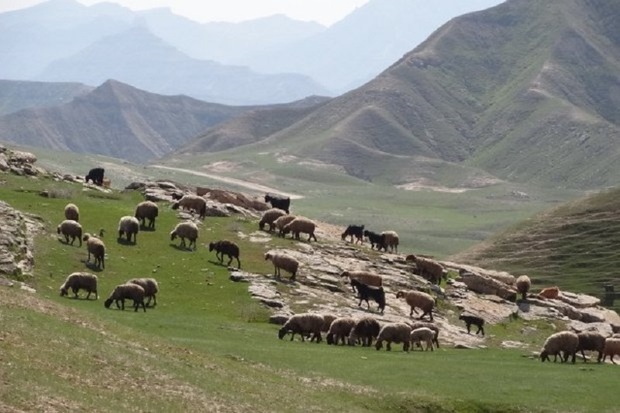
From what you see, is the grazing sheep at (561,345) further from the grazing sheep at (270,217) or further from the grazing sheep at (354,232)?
the grazing sheep at (354,232)

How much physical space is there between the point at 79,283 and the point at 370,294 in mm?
16069

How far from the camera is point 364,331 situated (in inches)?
1479

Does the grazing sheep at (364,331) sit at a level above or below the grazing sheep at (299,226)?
below

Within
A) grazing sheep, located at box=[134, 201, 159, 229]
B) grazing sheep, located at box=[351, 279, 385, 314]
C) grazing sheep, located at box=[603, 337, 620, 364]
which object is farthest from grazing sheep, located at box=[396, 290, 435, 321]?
grazing sheep, located at box=[134, 201, 159, 229]

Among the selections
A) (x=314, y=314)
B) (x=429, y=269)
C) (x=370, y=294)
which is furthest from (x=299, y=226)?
(x=314, y=314)

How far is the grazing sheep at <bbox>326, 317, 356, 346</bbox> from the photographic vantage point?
3759cm

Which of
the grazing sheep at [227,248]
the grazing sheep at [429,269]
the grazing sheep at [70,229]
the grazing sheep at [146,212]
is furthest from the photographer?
the grazing sheep at [429,269]

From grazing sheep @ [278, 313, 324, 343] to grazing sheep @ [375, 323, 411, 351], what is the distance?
288cm

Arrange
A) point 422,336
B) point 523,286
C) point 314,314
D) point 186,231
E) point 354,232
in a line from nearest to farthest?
point 314,314 < point 422,336 < point 186,231 < point 523,286 < point 354,232

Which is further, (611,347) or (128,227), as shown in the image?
(128,227)

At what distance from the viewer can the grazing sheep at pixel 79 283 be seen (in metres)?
37.5

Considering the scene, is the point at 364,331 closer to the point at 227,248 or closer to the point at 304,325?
the point at 304,325

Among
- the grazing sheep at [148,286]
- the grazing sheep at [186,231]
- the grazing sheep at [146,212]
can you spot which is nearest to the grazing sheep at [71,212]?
the grazing sheep at [146,212]

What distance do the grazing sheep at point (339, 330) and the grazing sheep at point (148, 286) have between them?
336 inches
